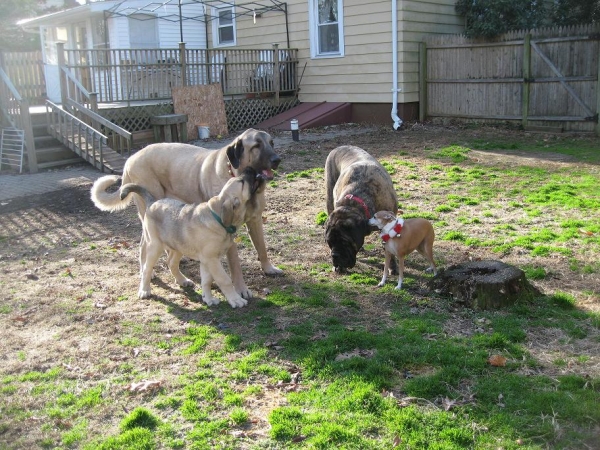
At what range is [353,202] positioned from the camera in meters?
6.10

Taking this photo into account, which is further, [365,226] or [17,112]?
[17,112]

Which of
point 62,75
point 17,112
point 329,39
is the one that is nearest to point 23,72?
point 62,75

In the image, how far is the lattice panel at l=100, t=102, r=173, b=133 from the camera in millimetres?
15531

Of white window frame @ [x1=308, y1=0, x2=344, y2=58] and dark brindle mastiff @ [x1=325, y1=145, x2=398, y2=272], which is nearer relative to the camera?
dark brindle mastiff @ [x1=325, y1=145, x2=398, y2=272]

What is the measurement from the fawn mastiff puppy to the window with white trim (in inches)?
647

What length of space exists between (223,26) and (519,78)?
34.8ft

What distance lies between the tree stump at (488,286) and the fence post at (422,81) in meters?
12.6

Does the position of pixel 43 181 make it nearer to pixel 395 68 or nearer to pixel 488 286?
pixel 395 68

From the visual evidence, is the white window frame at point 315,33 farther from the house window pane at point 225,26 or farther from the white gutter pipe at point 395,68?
the house window pane at point 225,26

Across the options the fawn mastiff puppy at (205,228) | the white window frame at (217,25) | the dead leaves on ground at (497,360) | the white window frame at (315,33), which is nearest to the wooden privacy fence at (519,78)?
the white window frame at (315,33)

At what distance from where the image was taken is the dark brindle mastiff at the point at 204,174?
5.89 m

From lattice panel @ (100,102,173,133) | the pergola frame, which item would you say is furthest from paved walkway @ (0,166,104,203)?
the pergola frame

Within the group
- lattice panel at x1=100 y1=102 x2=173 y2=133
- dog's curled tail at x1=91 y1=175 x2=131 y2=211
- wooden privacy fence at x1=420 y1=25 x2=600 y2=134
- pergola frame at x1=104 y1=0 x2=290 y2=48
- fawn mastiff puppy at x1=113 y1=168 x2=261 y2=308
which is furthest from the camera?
pergola frame at x1=104 y1=0 x2=290 y2=48

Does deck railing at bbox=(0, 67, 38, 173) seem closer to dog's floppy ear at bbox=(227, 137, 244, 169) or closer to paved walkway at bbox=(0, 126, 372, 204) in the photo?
paved walkway at bbox=(0, 126, 372, 204)
